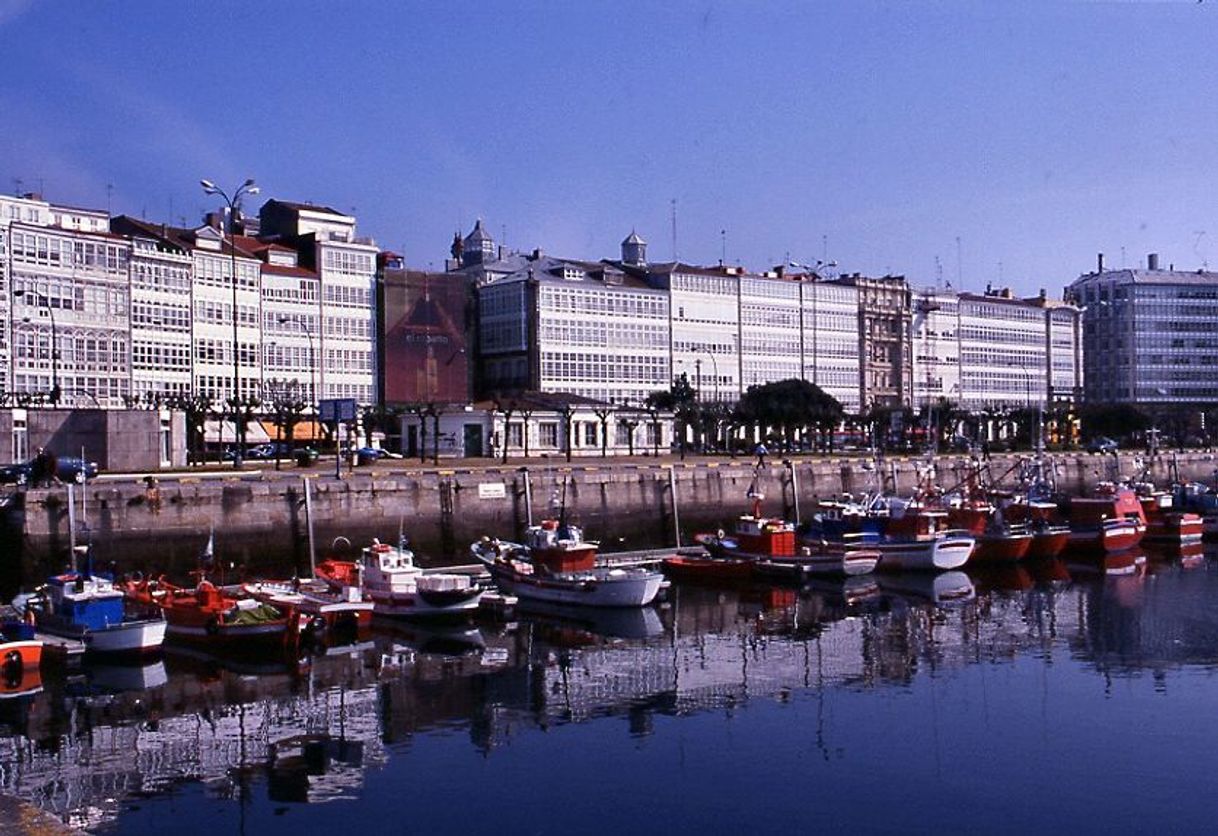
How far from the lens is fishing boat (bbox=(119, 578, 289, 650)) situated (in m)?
38.3

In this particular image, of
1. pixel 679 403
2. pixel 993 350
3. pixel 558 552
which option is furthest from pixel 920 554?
pixel 993 350

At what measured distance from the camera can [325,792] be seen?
2528 centimetres

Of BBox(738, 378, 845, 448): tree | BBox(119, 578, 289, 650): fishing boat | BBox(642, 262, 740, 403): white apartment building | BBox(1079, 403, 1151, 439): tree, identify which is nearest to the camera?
BBox(119, 578, 289, 650): fishing boat

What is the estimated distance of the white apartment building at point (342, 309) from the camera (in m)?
102

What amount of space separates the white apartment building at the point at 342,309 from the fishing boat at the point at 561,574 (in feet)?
165

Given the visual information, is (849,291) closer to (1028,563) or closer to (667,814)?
(1028,563)

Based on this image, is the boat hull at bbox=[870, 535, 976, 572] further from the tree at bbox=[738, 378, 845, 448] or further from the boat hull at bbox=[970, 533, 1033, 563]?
the tree at bbox=[738, 378, 845, 448]

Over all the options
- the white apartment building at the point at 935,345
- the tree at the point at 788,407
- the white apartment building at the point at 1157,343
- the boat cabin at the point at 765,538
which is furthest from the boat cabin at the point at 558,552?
the white apartment building at the point at 1157,343

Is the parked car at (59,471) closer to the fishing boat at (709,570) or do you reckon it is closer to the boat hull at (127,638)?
the boat hull at (127,638)

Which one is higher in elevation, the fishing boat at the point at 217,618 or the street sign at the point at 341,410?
the street sign at the point at 341,410

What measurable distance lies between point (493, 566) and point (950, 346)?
342ft

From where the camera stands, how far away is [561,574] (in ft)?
160

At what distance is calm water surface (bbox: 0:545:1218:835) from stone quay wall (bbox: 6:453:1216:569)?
1344 centimetres

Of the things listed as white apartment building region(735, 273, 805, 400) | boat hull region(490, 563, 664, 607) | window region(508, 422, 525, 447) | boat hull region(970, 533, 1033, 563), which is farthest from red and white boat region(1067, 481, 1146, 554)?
white apartment building region(735, 273, 805, 400)
